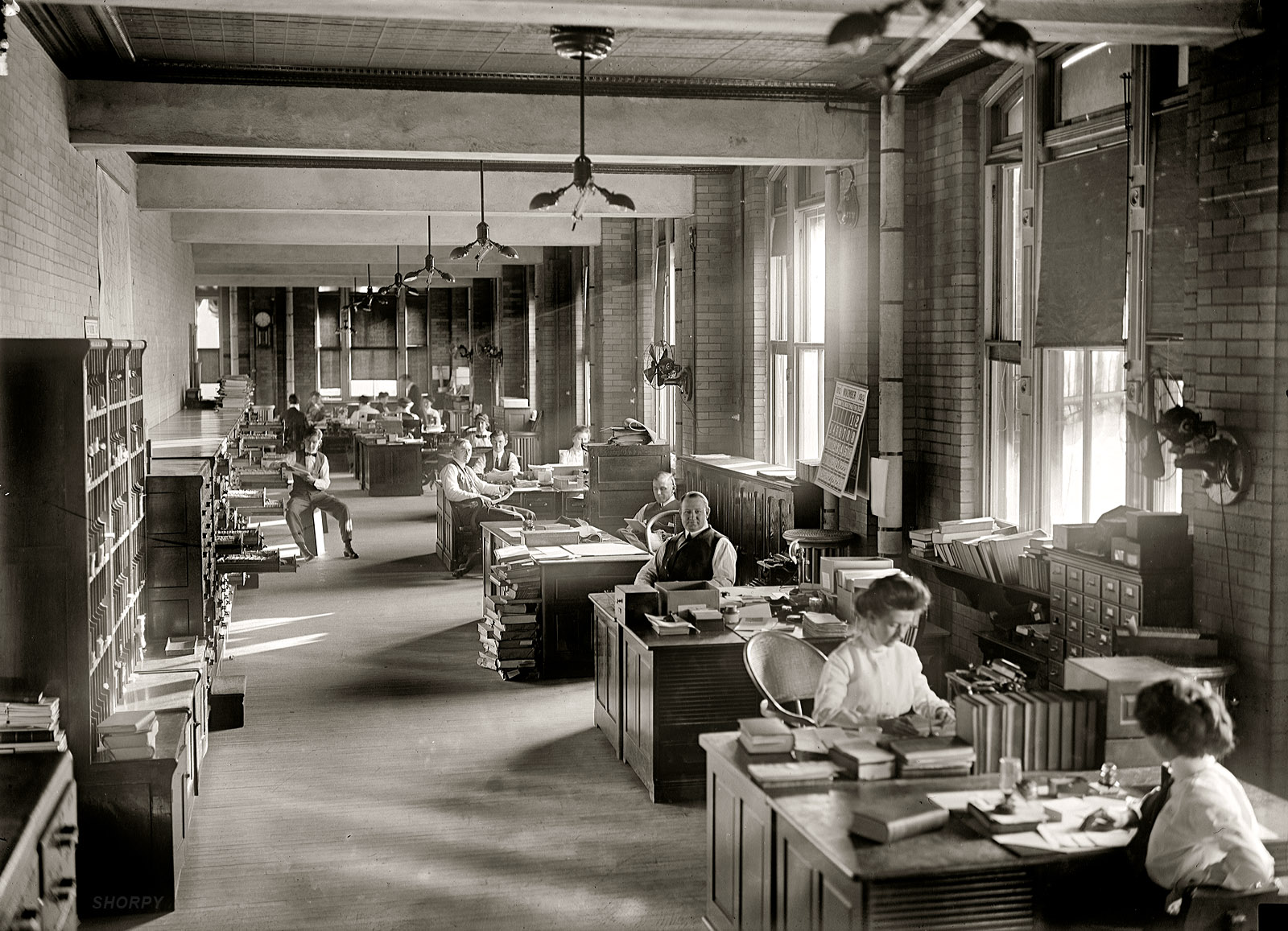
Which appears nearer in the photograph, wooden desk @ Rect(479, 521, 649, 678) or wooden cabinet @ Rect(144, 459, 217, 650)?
wooden cabinet @ Rect(144, 459, 217, 650)

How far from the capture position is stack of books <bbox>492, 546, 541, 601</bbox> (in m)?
9.08

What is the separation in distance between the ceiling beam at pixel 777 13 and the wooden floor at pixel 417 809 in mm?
3667

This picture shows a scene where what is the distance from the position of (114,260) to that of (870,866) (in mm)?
9013

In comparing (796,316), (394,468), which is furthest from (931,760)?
(394,468)

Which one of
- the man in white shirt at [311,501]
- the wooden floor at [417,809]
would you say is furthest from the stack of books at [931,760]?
the man in white shirt at [311,501]

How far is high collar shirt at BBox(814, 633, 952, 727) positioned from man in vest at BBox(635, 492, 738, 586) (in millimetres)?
2765

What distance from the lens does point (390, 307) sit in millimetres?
29875

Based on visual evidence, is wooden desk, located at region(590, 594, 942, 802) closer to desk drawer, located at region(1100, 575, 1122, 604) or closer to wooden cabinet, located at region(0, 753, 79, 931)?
desk drawer, located at region(1100, 575, 1122, 604)

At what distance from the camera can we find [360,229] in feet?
52.0

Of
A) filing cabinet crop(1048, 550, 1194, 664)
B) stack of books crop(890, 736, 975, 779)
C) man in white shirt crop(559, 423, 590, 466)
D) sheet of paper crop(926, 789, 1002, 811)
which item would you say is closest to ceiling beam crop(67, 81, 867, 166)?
filing cabinet crop(1048, 550, 1194, 664)

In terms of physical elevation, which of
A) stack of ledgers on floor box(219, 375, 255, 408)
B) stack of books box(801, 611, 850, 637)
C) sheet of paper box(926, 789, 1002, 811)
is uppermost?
stack of ledgers on floor box(219, 375, 255, 408)

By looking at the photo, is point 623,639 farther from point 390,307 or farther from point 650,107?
point 390,307

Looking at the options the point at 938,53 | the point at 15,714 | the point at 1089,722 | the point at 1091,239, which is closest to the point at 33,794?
the point at 15,714

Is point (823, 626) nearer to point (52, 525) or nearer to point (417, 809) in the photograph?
point (417, 809)
